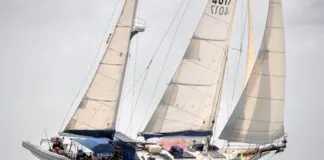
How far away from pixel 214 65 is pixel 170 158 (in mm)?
7535

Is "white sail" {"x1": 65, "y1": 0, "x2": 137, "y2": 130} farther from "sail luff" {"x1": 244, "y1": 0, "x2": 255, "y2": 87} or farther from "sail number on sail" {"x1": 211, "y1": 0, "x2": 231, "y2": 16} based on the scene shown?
"sail luff" {"x1": 244, "y1": 0, "x2": 255, "y2": 87}

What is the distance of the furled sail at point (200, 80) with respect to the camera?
55.9 meters

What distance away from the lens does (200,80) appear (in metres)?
56.8

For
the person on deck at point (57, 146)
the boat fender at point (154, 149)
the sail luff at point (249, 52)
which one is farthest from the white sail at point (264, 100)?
the person on deck at point (57, 146)

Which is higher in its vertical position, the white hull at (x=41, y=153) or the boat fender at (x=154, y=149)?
the boat fender at (x=154, y=149)

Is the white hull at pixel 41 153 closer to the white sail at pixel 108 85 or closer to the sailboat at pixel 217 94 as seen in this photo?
the white sail at pixel 108 85

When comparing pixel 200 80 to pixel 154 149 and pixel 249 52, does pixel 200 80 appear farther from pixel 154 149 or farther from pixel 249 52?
pixel 249 52

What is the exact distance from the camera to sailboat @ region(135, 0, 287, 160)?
5594 centimetres

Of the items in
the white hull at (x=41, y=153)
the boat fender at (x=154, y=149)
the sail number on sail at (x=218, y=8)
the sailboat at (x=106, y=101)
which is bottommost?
the white hull at (x=41, y=153)

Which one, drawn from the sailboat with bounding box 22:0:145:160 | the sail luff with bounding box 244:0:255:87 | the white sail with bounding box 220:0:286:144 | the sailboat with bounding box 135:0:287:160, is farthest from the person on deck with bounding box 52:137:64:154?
the sail luff with bounding box 244:0:255:87

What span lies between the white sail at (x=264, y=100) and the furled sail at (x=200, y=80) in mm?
1943

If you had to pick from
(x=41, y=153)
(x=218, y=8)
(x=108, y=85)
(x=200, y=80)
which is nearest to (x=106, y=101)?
(x=108, y=85)

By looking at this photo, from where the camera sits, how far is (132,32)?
5600 cm

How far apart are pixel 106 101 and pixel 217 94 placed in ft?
26.7
